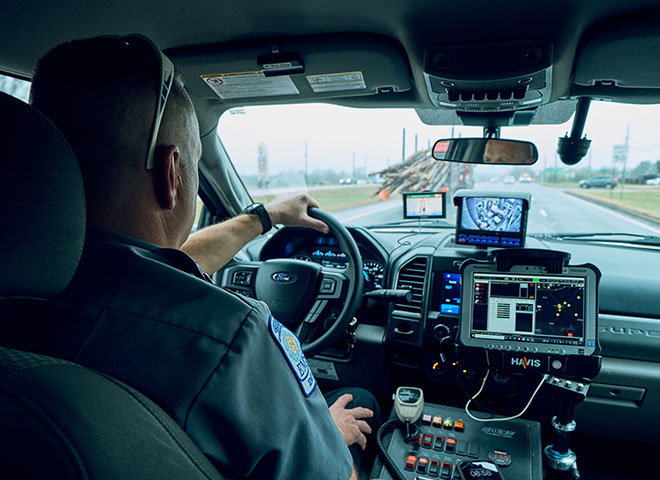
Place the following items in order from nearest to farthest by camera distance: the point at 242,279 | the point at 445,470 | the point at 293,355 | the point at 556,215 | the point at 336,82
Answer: the point at 293,355 < the point at 445,470 < the point at 336,82 < the point at 242,279 < the point at 556,215

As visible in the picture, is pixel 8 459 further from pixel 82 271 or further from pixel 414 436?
pixel 414 436

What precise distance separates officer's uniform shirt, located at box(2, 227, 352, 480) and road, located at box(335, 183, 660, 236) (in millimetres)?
1962

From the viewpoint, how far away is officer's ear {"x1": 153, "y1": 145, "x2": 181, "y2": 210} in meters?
1.04

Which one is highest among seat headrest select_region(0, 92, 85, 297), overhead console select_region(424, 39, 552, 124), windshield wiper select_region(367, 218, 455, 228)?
overhead console select_region(424, 39, 552, 124)

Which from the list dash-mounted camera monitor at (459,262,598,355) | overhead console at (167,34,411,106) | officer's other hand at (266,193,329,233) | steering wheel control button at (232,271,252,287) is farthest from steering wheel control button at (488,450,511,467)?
overhead console at (167,34,411,106)

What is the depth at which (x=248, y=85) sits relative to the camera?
2.56m

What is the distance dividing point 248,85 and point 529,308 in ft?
6.08

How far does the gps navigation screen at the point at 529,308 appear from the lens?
1.97 m

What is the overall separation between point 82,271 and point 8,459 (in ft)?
Answer: 1.22

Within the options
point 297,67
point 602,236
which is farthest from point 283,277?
point 602,236

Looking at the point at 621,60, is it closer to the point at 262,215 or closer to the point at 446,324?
the point at 446,324

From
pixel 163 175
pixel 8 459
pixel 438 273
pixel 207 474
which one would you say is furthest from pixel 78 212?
pixel 438 273

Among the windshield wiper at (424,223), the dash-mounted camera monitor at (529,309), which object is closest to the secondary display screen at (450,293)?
the dash-mounted camera monitor at (529,309)

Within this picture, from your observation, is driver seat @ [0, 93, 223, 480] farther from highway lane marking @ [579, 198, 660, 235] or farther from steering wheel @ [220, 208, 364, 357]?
highway lane marking @ [579, 198, 660, 235]
